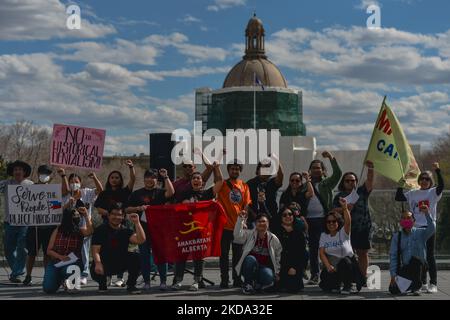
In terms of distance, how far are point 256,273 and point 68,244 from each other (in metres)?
2.71

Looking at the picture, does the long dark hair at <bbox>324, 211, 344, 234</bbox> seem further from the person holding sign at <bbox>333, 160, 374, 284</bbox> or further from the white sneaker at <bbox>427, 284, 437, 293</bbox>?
the white sneaker at <bbox>427, 284, 437, 293</bbox>

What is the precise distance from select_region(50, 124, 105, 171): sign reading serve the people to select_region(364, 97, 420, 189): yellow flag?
418cm

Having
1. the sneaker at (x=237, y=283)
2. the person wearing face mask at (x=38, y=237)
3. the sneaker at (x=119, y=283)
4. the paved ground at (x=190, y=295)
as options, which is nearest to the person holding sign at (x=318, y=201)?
the paved ground at (x=190, y=295)

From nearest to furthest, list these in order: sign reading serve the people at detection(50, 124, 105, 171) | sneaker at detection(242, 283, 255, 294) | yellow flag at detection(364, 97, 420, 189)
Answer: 1. sneaker at detection(242, 283, 255, 294)
2. yellow flag at detection(364, 97, 420, 189)
3. sign reading serve the people at detection(50, 124, 105, 171)

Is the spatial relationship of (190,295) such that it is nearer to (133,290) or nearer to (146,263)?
(133,290)

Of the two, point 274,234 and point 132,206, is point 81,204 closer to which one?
point 132,206

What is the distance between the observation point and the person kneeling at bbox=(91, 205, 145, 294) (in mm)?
10477

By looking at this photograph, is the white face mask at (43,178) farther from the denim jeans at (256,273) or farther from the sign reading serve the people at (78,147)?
the denim jeans at (256,273)

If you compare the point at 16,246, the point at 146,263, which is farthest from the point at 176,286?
the point at 16,246

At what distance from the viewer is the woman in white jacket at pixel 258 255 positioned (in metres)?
10.2

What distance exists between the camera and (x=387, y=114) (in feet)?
38.5

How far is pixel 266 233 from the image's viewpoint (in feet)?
34.1

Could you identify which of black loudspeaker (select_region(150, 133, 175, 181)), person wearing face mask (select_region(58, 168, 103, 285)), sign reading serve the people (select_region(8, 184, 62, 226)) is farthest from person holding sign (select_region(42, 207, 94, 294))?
black loudspeaker (select_region(150, 133, 175, 181))
